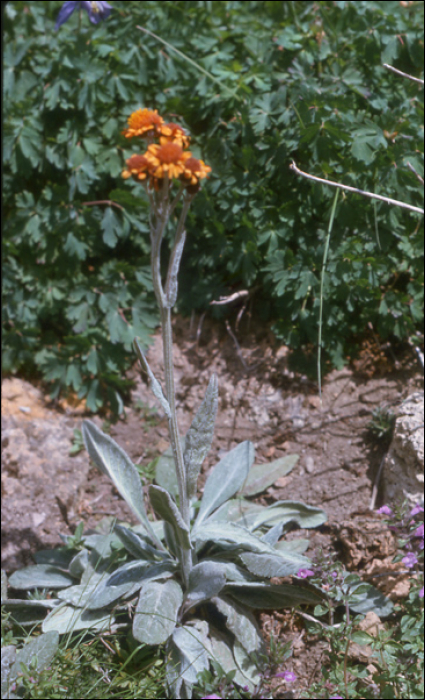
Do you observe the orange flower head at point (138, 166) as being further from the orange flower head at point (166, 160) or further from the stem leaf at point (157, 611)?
the stem leaf at point (157, 611)

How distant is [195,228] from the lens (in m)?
3.00

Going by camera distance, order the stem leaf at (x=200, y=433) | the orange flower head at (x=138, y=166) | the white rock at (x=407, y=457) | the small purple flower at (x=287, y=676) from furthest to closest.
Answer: the white rock at (x=407, y=457) → the stem leaf at (x=200, y=433) → the small purple flower at (x=287, y=676) → the orange flower head at (x=138, y=166)

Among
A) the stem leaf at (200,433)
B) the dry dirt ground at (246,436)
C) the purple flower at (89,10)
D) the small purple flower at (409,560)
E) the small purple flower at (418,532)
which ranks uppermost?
the purple flower at (89,10)

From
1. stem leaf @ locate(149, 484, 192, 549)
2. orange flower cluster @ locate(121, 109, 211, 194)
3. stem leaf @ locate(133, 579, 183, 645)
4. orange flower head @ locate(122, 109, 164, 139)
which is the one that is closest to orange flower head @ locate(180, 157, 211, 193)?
orange flower cluster @ locate(121, 109, 211, 194)

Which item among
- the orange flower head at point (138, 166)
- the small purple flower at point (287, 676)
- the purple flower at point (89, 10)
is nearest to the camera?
the orange flower head at point (138, 166)

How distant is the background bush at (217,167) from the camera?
2.64m

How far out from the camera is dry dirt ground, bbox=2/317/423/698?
2480 mm

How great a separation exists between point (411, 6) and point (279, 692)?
3.19 metres

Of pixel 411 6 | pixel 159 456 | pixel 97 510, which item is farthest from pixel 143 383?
pixel 411 6

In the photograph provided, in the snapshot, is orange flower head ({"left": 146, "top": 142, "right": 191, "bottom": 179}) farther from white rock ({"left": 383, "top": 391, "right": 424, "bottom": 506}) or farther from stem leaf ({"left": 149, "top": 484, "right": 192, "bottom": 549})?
white rock ({"left": 383, "top": 391, "right": 424, "bottom": 506})

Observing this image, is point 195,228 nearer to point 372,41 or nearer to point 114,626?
point 372,41

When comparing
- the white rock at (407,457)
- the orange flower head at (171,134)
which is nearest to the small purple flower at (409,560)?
the white rock at (407,457)

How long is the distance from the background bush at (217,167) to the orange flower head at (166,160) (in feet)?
4.04

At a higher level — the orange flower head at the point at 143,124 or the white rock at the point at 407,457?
the orange flower head at the point at 143,124
